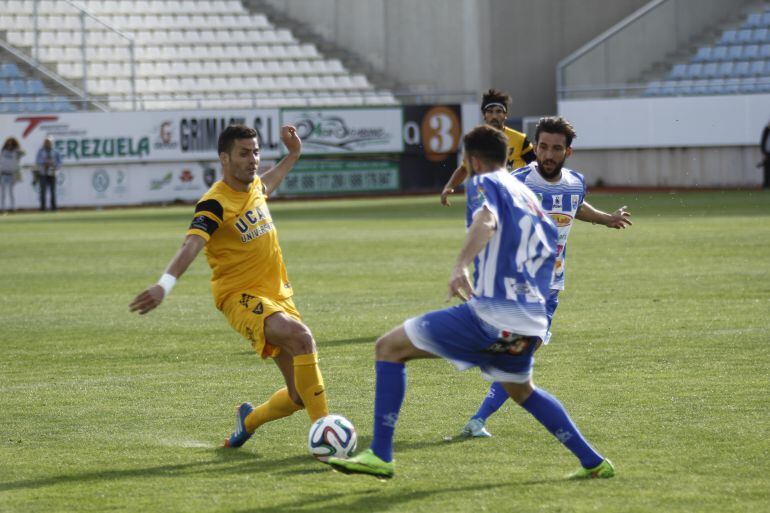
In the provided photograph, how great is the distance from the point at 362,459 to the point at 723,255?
13.1 meters

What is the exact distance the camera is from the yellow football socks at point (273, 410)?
7.14m

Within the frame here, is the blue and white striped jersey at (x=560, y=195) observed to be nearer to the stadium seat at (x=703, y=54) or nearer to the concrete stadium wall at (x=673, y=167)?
the concrete stadium wall at (x=673, y=167)

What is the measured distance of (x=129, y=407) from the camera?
8.60 metres

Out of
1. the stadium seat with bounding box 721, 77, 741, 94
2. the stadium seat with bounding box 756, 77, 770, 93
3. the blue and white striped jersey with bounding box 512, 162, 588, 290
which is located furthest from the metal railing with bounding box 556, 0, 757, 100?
the blue and white striped jersey with bounding box 512, 162, 588, 290

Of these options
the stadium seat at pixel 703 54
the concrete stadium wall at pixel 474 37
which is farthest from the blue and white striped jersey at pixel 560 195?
the concrete stadium wall at pixel 474 37

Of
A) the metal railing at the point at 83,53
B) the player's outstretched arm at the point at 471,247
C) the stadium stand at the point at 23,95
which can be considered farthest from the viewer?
the metal railing at the point at 83,53

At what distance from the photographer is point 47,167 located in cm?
3338

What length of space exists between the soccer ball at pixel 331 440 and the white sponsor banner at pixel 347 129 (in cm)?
3011

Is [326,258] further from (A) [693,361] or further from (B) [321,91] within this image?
(B) [321,91]

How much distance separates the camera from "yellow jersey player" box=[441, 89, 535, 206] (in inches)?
404

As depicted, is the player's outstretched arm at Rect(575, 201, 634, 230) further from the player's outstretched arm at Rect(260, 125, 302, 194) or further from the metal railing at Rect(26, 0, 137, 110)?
the metal railing at Rect(26, 0, 137, 110)

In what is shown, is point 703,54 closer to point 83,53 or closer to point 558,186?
point 83,53

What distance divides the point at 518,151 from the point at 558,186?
313 cm

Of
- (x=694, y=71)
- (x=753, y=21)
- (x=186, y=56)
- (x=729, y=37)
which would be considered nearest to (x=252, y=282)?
(x=694, y=71)
